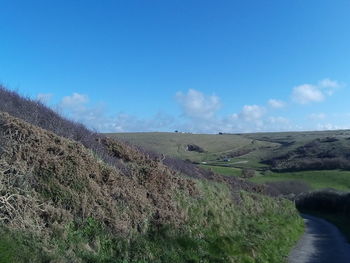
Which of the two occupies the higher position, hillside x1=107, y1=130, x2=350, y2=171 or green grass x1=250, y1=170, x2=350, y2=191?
hillside x1=107, y1=130, x2=350, y2=171

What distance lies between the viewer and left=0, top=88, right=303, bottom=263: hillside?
880 centimetres

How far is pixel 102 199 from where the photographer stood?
11039 millimetres

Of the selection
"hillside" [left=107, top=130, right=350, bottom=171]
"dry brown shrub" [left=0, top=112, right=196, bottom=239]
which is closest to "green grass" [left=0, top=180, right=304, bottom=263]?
"dry brown shrub" [left=0, top=112, right=196, bottom=239]

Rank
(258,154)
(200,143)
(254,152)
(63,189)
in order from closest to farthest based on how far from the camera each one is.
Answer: (63,189), (258,154), (254,152), (200,143)

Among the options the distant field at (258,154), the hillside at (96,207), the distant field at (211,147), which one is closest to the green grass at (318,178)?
the distant field at (258,154)

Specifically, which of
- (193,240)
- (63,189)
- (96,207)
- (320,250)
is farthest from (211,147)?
(63,189)

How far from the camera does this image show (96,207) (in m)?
10.6

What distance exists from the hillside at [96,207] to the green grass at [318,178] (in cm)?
5725

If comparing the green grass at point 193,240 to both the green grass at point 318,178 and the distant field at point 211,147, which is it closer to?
the green grass at point 318,178

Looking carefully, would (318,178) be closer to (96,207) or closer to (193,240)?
(193,240)

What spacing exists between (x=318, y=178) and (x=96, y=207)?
76.4 m

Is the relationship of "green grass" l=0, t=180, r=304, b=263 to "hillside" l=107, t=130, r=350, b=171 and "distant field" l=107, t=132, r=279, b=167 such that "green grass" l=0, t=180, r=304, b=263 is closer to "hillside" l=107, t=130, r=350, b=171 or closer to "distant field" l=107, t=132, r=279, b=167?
"hillside" l=107, t=130, r=350, b=171

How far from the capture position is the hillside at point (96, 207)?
28.9ft

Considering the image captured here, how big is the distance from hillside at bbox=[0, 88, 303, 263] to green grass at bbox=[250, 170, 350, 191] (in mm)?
57247
